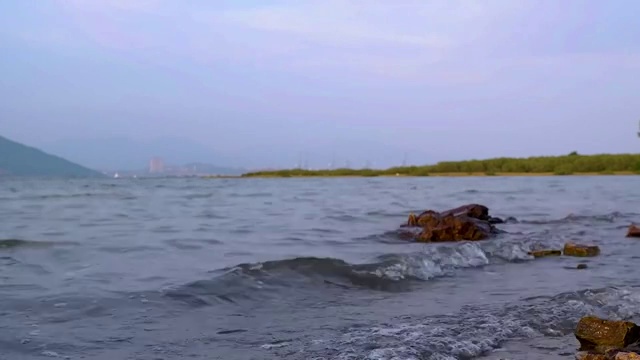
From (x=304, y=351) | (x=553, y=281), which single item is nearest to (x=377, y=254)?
(x=553, y=281)

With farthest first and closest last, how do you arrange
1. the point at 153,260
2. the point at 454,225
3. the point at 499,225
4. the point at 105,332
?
the point at 499,225 < the point at 454,225 < the point at 153,260 < the point at 105,332

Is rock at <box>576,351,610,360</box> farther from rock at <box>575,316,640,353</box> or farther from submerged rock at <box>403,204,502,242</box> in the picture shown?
submerged rock at <box>403,204,502,242</box>

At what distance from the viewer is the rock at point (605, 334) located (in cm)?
567

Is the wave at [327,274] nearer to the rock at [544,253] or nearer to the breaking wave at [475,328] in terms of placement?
the rock at [544,253]

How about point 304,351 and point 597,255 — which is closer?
point 304,351

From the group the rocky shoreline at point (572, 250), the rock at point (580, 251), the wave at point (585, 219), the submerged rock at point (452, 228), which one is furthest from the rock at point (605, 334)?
the wave at point (585, 219)

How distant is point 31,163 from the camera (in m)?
157

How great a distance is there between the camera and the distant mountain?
452ft

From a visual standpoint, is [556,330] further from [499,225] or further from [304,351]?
[499,225]

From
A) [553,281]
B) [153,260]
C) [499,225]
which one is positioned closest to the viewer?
[553,281]

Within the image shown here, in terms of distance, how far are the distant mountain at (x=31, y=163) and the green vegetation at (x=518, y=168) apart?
60.8 meters

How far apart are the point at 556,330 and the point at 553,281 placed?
3289mm

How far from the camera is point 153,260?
37.7ft

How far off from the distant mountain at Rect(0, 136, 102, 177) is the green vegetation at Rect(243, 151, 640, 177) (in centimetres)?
6083
